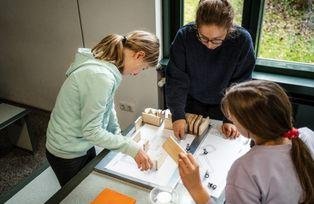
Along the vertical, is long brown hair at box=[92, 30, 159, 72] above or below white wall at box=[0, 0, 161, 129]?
above

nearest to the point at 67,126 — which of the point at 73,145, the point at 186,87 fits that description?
the point at 73,145

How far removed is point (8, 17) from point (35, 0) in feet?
1.56

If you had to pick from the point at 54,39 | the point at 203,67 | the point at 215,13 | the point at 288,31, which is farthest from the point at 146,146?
the point at 54,39

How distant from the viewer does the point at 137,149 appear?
1.29 m

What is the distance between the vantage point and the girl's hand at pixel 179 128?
1.54 metres

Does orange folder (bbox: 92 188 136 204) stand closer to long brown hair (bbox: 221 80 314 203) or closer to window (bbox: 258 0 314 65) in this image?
long brown hair (bbox: 221 80 314 203)

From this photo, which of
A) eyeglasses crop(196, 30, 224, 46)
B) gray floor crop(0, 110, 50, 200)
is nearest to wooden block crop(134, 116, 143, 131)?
eyeglasses crop(196, 30, 224, 46)

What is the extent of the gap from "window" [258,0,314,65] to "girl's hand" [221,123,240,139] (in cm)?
94

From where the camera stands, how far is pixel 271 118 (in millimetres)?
888

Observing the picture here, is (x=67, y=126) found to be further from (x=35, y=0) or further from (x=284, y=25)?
(x=35, y=0)

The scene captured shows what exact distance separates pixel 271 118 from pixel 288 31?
1444 mm

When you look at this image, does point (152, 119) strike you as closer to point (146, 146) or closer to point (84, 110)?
point (146, 146)

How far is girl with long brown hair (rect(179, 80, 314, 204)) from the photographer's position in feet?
2.88

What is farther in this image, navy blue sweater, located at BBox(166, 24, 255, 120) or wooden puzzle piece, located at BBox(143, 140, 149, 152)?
navy blue sweater, located at BBox(166, 24, 255, 120)
